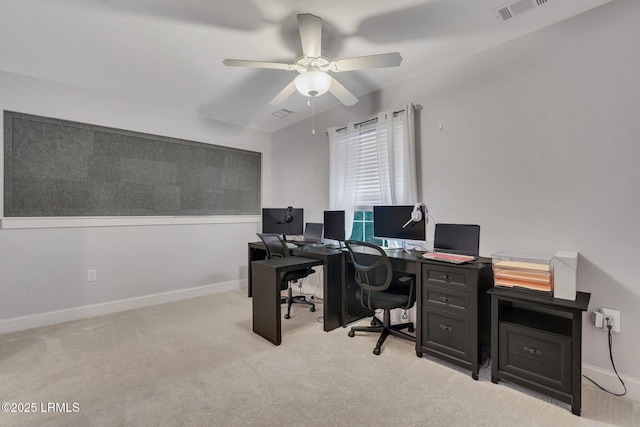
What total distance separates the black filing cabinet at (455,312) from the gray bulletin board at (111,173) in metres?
3.22

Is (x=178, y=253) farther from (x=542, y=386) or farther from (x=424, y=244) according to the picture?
(x=542, y=386)

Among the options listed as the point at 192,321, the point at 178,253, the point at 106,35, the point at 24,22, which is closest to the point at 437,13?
the point at 106,35

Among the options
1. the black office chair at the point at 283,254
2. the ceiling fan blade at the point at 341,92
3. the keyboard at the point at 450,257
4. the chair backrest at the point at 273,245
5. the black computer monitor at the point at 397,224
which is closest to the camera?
the keyboard at the point at 450,257

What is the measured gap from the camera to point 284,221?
4121 mm

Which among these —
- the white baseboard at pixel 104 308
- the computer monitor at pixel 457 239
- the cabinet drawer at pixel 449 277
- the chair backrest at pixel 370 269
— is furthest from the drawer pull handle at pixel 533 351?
the white baseboard at pixel 104 308

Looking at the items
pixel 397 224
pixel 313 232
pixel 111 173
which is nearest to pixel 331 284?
pixel 397 224

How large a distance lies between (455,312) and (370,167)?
181cm

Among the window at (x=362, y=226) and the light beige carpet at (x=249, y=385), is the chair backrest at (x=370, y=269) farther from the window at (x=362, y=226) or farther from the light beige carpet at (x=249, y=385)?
the window at (x=362, y=226)

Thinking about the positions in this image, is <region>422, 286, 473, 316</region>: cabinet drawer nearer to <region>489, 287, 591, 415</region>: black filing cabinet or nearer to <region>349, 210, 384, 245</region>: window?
<region>489, 287, 591, 415</region>: black filing cabinet

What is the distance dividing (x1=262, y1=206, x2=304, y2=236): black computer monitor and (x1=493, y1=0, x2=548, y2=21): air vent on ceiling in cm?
287

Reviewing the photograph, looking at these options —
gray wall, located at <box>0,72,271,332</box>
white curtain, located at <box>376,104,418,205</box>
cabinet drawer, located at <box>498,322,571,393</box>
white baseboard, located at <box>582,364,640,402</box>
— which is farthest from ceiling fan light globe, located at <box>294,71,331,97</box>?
white baseboard, located at <box>582,364,640,402</box>

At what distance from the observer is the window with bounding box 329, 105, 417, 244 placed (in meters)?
2.93

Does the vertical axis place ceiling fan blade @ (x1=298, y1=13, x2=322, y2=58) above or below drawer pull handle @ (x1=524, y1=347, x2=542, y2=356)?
above

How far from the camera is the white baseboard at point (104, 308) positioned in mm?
2852
